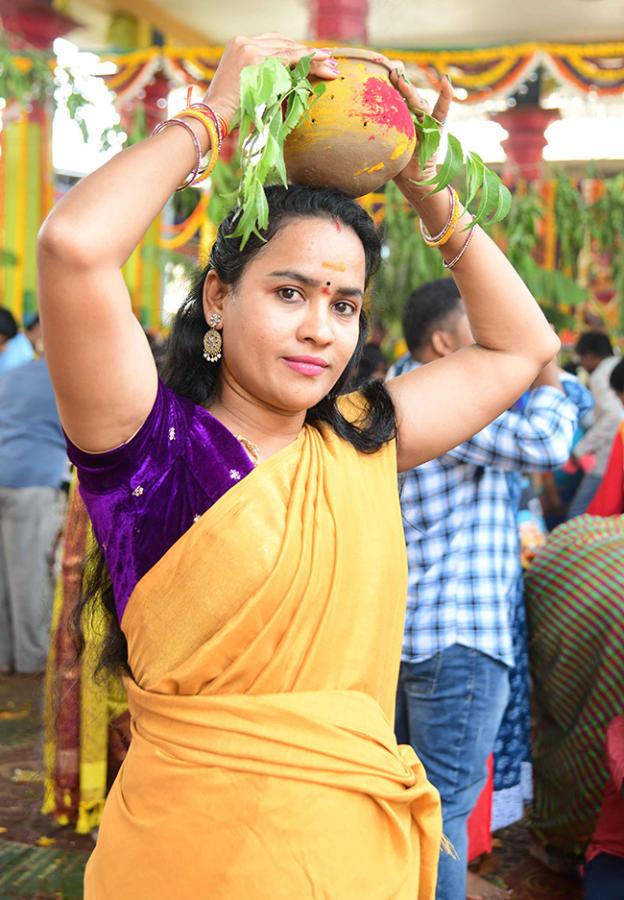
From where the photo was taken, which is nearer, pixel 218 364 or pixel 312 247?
pixel 312 247

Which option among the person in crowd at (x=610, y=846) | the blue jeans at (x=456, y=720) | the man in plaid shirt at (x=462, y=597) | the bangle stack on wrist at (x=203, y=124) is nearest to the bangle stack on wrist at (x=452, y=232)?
the bangle stack on wrist at (x=203, y=124)

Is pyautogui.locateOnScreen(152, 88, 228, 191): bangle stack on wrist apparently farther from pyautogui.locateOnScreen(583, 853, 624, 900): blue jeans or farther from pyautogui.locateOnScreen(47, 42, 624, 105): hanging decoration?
pyautogui.locateOnScreen(47, 42, 624, 105): hanging decoration

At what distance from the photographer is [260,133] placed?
1.44m

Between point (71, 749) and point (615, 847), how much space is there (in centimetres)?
176

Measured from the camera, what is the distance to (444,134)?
1734 mm

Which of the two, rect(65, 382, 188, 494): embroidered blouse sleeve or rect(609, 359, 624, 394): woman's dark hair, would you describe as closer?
rect(65, 382, 188, 494): embroidered blouse sleeve

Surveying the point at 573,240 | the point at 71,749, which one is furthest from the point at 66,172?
the point at 71,749

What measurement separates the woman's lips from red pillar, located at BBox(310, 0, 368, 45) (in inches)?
321

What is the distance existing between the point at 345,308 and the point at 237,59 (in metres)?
0.38

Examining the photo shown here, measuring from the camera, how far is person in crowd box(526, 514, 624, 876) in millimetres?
3186

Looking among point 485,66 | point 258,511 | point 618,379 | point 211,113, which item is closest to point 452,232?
point 211,113

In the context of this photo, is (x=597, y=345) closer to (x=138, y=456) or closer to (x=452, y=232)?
(x=452, y=232)

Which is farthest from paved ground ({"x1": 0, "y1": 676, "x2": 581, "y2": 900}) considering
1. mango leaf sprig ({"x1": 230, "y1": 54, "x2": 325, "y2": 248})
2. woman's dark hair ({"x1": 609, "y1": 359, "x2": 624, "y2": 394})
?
mango leaf sprig ({"x1": 230, "y1": 54, "x2": 325, "y2": 248})

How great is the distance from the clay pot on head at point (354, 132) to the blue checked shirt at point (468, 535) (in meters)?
1.23
